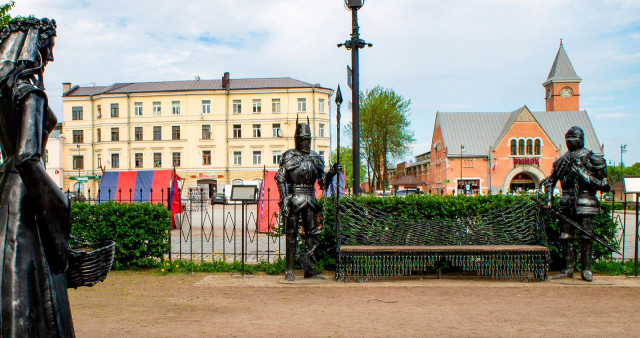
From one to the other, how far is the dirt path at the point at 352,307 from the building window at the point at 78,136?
5028 centimetres

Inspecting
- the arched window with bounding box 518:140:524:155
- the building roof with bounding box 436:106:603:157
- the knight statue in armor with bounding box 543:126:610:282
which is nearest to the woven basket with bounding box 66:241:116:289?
the knight statue in armor with bounding box 543:126:610:282

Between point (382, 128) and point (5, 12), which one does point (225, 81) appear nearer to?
point (382, 128)

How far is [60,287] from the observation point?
101 inches

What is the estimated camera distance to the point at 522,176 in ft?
215

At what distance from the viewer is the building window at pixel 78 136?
53750mm

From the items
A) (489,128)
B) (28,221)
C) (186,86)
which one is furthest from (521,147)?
(28,221)

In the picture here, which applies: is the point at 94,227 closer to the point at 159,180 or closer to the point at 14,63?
the point at 14,63

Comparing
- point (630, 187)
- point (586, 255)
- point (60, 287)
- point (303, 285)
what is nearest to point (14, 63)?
point (60, 287)

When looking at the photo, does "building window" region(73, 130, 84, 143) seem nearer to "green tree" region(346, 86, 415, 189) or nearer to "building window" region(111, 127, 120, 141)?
"building window" region(111, 127, 120, 141)

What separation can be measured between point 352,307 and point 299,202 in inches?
91.4

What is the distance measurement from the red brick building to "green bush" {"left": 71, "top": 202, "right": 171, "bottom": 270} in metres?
55.2

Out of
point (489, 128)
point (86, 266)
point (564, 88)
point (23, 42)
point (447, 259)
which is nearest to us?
point (23, 42)

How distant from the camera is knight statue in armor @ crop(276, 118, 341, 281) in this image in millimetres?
8336

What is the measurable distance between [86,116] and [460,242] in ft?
173
